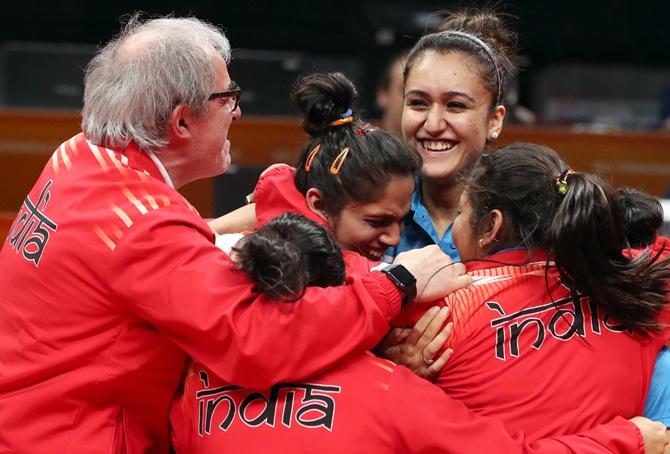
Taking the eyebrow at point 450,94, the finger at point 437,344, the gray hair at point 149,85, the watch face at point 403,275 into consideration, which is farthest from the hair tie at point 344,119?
the finger at point 437,344

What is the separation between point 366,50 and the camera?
31.0 feet

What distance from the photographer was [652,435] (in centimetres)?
223

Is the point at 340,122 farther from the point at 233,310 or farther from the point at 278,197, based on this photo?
the point at 233,310

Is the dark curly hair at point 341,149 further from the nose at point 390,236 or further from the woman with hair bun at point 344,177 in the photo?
the nose at point 390,236

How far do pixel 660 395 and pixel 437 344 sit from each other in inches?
20.8

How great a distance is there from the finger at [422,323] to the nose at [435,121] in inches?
31.0

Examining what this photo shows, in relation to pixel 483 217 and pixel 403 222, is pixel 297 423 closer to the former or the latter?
pixel 483 217

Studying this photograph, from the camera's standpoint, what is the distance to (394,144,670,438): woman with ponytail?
7.27 feet

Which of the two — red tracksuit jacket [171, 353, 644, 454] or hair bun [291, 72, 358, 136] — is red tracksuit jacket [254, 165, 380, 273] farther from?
red tracksuit jacket [171, 353, 644, 454]

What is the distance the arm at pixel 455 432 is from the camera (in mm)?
2096

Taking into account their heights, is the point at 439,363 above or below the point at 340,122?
below

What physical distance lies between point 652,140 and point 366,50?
410cm

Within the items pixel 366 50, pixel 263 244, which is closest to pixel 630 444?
pixel 263 244

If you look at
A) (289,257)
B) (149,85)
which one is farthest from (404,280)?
(149,85)
